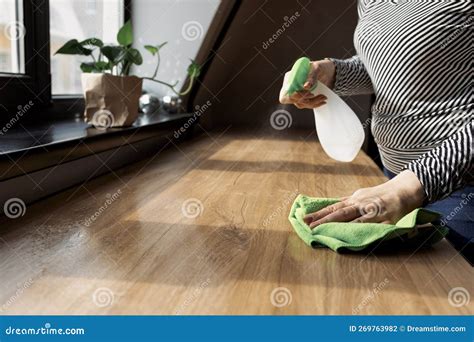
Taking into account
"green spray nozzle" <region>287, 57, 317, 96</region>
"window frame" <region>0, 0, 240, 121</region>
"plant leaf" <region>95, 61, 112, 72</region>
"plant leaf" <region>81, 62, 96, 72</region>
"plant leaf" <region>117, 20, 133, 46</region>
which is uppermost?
"green spray nozzle" <region>287, 57, 317, 96</region>

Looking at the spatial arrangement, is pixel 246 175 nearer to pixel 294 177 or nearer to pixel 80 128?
pixel 294 177

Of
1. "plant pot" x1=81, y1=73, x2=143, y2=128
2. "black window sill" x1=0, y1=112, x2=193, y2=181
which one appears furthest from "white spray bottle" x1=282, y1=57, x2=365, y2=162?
"plant pot" x1=81, y1=73, x2=143, y2=128

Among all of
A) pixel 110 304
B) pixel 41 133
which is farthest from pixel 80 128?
pixel 110 304

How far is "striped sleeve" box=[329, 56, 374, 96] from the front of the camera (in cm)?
139

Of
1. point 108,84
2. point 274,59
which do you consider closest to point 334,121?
point 108,84

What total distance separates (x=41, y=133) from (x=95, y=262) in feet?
2.29

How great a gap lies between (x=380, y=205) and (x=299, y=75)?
1.13ft

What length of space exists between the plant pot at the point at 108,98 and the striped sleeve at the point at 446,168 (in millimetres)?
974

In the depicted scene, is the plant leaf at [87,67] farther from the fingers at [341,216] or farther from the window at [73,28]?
the fingers at [341,216]

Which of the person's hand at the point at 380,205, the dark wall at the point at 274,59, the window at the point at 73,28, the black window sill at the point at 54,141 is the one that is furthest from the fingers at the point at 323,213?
the dark wall at the point at 274,59

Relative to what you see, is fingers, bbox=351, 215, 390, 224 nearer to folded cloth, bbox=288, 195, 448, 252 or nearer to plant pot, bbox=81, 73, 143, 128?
folded cloth, bbox=288, 195, 448, 252

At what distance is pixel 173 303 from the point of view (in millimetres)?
605

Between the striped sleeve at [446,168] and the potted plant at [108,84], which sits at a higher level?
the striped sleeve at [446,168]

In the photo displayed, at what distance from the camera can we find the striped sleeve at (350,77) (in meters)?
1.39
